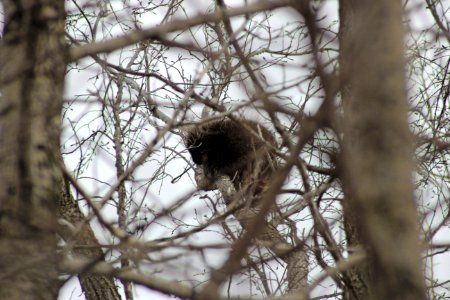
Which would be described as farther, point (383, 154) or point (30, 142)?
point (30, 142)

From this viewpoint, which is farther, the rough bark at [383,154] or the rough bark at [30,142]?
the rough bark at [30,142]

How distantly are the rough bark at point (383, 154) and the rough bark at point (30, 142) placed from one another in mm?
1027

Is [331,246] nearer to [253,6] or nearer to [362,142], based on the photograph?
[253,6]

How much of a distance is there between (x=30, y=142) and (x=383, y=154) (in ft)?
3.66

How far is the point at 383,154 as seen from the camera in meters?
1.49

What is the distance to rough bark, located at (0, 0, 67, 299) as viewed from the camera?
215 centimetres

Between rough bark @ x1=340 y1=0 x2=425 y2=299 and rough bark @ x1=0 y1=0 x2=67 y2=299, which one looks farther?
rough bark @ x1=0 y1=0 x2=67 y2=299

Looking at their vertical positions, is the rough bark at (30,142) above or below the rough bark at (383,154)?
above

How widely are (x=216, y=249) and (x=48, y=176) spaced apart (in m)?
0.53

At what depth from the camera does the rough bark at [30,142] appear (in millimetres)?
2150

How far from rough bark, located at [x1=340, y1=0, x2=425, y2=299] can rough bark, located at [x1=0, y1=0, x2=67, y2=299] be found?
1.03 m

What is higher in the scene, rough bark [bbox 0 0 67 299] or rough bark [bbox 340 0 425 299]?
rough bark [bbox 0 0 67 299]

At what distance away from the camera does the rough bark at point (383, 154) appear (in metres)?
1.43

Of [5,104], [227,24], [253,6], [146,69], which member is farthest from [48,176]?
[146,69]
